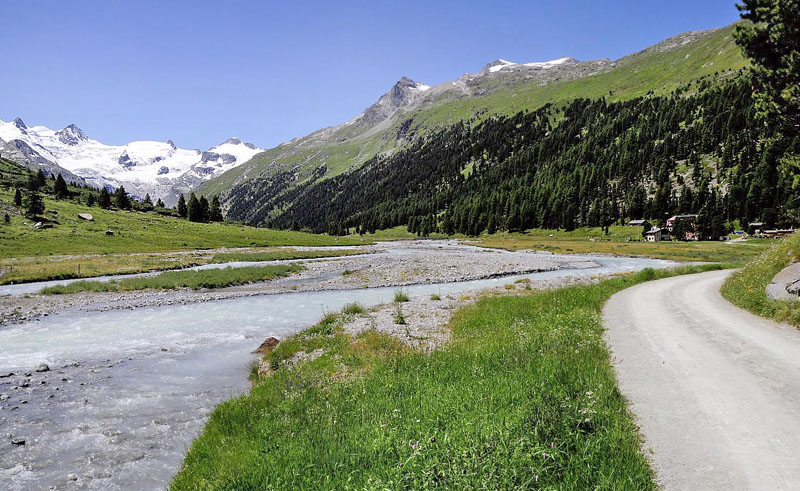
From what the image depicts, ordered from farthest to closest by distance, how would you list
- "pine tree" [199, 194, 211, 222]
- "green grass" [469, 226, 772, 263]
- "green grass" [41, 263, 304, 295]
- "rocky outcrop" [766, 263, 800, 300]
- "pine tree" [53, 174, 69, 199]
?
"pine tree" [199, 194, 211, 222] < "pine tree" [53, 174, 69, 199] < "green grass" [469, 226, 772, 263] < "green grass" [41, 263, 304, 295] < "rocky outcrop" [766, 263, 800, 300]

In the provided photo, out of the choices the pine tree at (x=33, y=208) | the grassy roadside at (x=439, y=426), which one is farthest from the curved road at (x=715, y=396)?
the pine tree at (x=33, y=208)

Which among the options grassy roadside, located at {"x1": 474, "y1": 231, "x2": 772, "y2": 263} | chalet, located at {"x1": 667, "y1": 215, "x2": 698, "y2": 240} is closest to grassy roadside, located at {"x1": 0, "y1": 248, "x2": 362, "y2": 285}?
grassy roadside, located at {"x1": 474, "y1": 231, "x2": 772, "y2": 263}

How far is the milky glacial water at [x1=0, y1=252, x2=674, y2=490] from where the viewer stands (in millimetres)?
9180

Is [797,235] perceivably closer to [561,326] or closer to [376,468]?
[561,326]

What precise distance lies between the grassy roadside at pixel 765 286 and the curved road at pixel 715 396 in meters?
0.57

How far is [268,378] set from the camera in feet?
41.4

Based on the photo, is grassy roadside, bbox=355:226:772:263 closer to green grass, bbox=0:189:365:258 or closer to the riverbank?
the riverbank

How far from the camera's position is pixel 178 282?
41.5 meters

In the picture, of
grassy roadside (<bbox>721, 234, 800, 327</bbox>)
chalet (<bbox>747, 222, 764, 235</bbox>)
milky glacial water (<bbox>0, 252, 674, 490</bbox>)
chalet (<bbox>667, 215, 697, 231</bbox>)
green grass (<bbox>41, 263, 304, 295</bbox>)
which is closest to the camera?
milky glacial water (<bbox>0, 252, 674, 490</bbox>)

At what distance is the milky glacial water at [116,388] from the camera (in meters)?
9.18

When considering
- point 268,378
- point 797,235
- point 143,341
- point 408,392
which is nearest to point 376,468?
point 408,392

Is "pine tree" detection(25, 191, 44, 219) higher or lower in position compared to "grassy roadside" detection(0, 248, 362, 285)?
higher

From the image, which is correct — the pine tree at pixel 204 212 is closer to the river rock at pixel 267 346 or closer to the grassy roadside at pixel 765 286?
the river rock at pixel 267 346

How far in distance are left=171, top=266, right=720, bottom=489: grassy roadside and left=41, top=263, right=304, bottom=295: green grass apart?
34.2m
